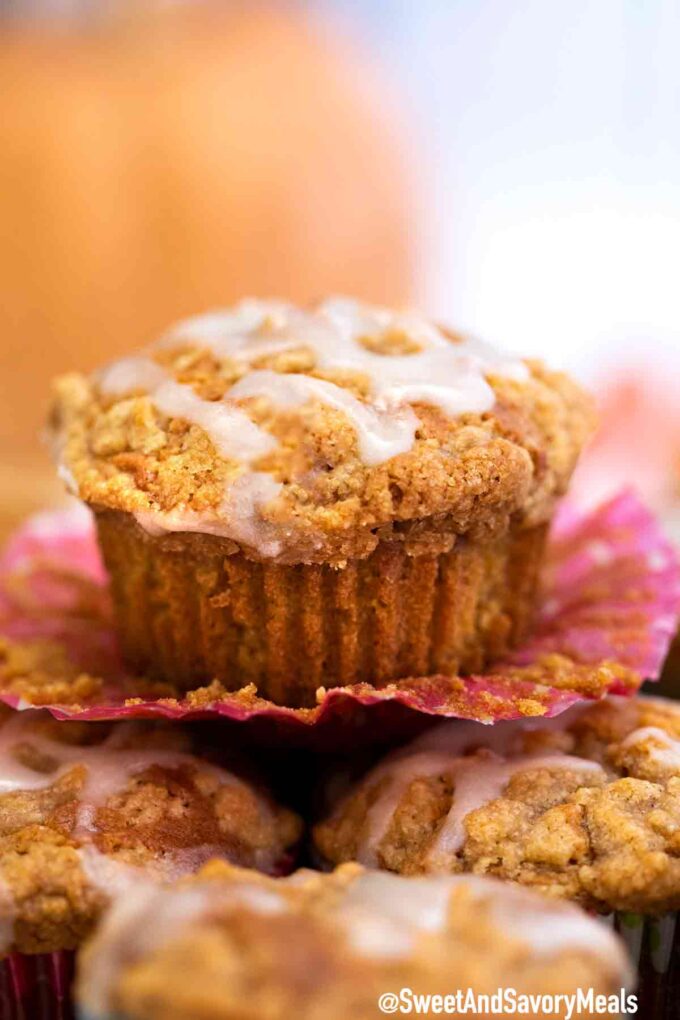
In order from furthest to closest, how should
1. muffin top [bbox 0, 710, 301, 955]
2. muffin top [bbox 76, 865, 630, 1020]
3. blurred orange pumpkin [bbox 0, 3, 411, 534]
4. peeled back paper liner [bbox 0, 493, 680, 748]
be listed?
blurred orange pumpkin [bbox 0, 3, 411, 534], peeled back paper liner [bbox 0, 493, 680, 748], muffin top [bbox 0, 710, 301, 955], muffin top [bbox 76, 865, 630, 1020]

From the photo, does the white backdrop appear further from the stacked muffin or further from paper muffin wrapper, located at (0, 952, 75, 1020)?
paper muffin wrapper, located at (0, 952, 75, 1020)

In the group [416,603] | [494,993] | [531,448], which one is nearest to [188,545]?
[416,603]

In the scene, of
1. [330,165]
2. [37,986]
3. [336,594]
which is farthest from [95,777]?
[330,165]

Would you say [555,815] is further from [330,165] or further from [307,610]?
[330,165]

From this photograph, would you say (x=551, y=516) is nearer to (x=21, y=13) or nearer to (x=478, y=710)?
(x=478, y=710)

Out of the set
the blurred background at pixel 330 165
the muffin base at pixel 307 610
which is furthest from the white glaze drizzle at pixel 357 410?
the blurred background at pixel 330 165

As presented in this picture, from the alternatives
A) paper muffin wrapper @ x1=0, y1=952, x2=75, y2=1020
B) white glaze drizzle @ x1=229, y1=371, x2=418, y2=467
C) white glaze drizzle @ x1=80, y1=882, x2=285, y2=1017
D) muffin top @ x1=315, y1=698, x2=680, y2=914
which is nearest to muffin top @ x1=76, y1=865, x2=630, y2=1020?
white glaze drizzle @ x1=80, y1=882, x2=285, y2=1017

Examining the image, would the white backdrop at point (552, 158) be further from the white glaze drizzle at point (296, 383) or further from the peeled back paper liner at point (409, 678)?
the white glaze drizzle at point (296, 383)
